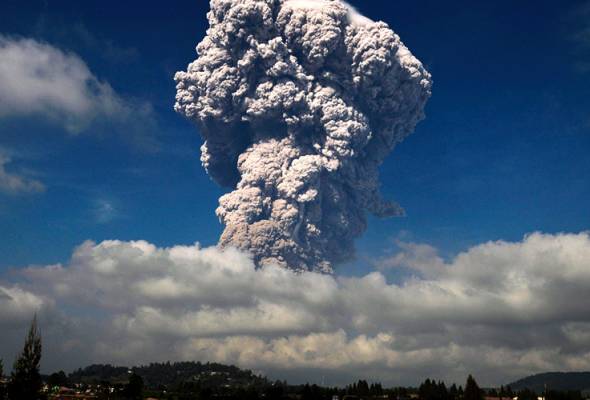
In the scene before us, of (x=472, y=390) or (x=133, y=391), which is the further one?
(x=133, y=391)

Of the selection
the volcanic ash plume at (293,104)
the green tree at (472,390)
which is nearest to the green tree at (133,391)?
the volcanic ash plume at (293,104)

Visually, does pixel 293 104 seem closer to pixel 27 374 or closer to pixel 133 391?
pixel 133 391

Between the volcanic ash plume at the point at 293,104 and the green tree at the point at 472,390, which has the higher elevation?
the volcanic ash plume at the point at 293,104

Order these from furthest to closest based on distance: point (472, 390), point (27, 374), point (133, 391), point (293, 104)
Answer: point (293, 104) → point (133, 391) → point (472, 390) → point (27, 374)

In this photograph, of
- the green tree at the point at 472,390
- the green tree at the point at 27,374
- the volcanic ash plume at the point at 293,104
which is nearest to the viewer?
the green tree at the point at 27,374

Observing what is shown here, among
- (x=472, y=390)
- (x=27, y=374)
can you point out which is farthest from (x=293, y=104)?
(x=27, y=374)

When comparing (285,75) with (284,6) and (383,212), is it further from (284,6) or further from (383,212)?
(383,212)

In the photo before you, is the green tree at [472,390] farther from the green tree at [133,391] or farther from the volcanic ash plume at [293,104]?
the green tree at [133,391]
